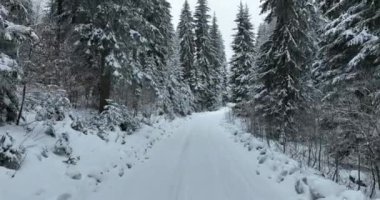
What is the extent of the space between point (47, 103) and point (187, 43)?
104 ft

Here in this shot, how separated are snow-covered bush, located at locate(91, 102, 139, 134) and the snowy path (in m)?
1.94

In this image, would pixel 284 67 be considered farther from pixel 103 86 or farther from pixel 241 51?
pixel 241 51


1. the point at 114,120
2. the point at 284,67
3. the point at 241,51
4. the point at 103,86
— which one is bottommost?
the point at 114,120

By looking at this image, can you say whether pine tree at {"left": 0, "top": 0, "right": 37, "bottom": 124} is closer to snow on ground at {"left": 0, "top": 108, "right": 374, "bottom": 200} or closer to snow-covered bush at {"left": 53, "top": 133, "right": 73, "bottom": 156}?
snow on ground at {"left": 0, "top": 108, "right": 374, "bottom": 200}

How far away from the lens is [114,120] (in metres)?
12.3

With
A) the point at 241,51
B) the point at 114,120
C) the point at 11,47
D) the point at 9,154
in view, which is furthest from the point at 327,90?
the point at 241,51

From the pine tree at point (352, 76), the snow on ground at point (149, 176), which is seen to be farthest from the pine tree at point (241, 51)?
the snow on ground at point (149, 176)

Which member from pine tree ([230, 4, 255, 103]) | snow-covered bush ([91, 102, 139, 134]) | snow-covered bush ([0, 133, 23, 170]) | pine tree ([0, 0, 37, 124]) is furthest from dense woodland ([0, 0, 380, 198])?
pine tree ([230, 4, 255, 103])

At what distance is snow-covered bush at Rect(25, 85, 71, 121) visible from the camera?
9023mm

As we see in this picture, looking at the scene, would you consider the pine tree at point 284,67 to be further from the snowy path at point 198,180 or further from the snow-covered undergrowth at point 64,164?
the snow-covered undergrowth at point 64,164

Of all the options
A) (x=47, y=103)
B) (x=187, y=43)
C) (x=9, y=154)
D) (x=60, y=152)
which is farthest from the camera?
(x=187, y=43)

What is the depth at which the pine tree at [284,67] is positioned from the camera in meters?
14.9

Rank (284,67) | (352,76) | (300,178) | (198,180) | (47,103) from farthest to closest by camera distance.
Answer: (284,67)
(352,76)
(47,103)
(198,180)
(300,178)

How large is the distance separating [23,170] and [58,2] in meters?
9.49
